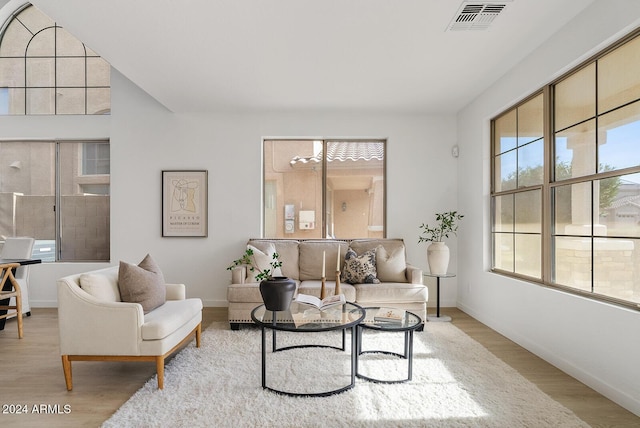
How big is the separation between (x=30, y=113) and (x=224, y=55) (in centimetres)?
364

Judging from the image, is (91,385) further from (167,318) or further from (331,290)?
(331,290)

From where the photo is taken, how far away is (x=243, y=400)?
7.80ft

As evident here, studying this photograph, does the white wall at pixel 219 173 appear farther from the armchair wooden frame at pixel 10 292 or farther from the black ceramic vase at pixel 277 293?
the black ceramic vase at pixel 277 293

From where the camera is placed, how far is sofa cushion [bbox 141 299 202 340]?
255 centimetres

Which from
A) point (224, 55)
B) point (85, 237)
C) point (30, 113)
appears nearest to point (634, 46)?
point (224, 55)

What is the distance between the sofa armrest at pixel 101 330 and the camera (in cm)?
255

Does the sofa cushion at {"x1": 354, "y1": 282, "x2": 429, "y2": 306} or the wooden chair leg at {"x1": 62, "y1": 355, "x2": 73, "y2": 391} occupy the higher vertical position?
the sofa cushion at {"x1": 354, "y1": 282, "x2": 429, "y2": 306}

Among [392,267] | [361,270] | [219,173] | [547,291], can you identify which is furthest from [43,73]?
[547,291]

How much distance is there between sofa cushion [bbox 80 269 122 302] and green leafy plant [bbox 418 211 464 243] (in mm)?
3572

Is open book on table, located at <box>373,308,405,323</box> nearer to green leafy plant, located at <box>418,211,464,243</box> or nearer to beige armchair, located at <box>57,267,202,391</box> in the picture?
beige armchair, located at <box>57,267,202,391</box>

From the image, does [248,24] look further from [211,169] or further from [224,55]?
[211,169]

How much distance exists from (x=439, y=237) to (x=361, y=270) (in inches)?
58.3

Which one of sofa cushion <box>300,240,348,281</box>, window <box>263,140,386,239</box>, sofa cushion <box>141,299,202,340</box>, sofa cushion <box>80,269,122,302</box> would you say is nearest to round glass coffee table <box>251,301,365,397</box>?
sofa cushion <box>141,299,202,340</box>

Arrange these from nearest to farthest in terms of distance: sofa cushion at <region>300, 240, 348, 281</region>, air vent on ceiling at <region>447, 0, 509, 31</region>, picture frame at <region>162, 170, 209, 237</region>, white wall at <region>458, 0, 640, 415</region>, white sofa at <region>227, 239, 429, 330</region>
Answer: white wall at <region>458, 0, 640, 415</region> < air vent on ceiling at <region>447, 0, 509, 31</region> < white sofa at <region>227, 239, 429, 330</region> < sofa cushion at <region>300, 240, 348, 281</region> < picture frame at <region>162, 170, 209, 237</region>
